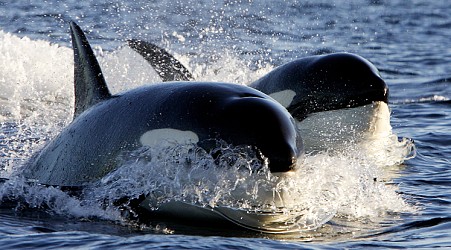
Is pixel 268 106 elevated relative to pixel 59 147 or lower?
elevated

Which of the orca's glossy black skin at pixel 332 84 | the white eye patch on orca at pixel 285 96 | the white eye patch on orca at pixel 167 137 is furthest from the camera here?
the white eye patch on orca at pixel 285 96

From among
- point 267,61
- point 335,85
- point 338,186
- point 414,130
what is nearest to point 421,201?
point 338,186

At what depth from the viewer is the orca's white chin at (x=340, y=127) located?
11.0 meters

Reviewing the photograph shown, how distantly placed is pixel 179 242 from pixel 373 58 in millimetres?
16686

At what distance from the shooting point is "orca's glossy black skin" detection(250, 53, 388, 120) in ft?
35.4

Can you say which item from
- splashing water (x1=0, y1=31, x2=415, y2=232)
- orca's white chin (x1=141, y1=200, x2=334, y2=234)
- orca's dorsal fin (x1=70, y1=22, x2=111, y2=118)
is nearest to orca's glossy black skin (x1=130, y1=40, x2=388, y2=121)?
splashing water (x1=0, y1=31, x2=415, y2=232)

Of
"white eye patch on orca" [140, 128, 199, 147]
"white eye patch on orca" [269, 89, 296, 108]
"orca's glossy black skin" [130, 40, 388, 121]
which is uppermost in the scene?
"orca's glossy black skin" [130, 40, 388, 121]

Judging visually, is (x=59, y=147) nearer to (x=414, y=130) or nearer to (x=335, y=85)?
(x=335, y=85)

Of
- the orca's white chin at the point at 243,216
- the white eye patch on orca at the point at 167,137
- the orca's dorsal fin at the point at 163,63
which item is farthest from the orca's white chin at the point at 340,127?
the white eye patch on orca at the point at 167,137

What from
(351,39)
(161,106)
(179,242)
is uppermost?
(351,39)

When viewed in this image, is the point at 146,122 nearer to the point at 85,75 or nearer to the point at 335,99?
the point at 85,75

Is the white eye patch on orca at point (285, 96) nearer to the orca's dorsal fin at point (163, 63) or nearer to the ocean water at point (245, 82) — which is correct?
the ocean water at point (245, 82)

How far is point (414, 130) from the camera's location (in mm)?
13859

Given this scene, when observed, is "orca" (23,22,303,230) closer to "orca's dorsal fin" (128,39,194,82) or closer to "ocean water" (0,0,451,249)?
"ocean water" (0,0,451,249)
